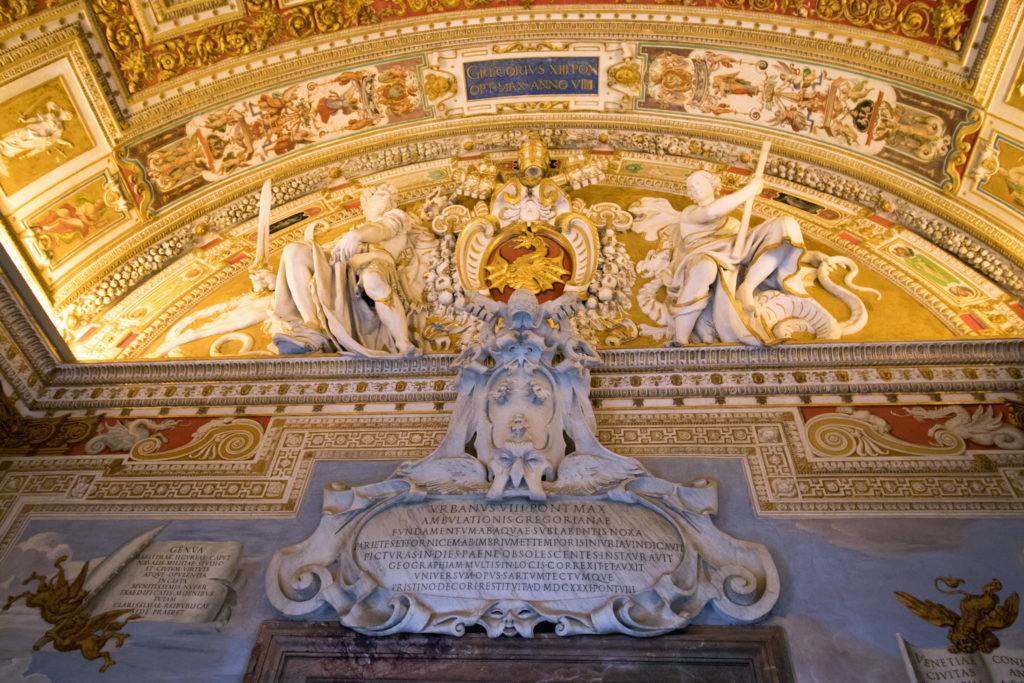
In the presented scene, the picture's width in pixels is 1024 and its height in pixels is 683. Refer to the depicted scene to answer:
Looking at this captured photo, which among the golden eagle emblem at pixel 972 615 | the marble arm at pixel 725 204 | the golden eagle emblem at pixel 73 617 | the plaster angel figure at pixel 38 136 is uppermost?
the plaster angel figure at pixel 38 136

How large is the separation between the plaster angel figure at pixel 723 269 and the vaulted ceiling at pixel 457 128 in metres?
0.50

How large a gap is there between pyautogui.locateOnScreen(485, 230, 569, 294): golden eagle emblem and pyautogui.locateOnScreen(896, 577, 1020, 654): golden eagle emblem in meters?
3.73

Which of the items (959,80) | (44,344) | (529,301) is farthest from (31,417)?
(959,80)

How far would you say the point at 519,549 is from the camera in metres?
4.64

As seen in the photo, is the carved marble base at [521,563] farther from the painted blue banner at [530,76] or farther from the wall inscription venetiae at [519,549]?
the painted blue banner at [530,76]

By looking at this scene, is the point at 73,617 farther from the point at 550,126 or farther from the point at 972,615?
the point at 550,126

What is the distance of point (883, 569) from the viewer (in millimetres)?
4480

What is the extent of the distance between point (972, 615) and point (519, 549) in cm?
259

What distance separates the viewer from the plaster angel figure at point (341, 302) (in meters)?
6.33

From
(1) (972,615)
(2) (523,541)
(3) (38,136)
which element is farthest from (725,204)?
(3) (38,136)

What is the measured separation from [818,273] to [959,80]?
7.65 feet

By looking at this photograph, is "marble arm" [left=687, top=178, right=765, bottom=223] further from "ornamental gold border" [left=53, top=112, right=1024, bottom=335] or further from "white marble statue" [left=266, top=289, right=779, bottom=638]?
"white marble statue" [left=266, top=289, right=779, bottom=638]

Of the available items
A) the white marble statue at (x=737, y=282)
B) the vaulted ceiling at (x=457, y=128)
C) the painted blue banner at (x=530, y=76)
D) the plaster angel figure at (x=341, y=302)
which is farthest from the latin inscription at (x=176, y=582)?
the painted blue banner at (x=530, y=76)

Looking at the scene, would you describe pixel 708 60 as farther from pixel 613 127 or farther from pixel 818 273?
pixel 818 273
